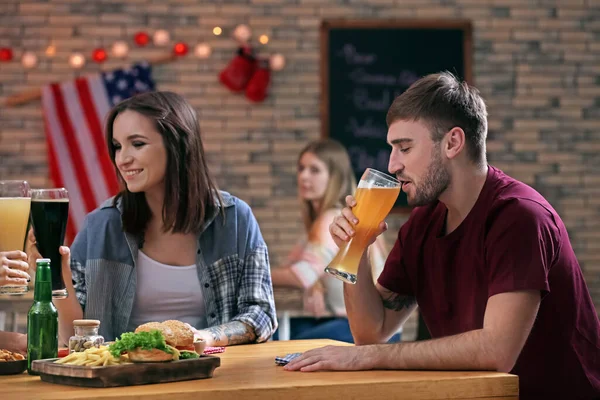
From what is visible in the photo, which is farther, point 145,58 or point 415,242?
point 145,58

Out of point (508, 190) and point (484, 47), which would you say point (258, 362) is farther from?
point (484, 47)

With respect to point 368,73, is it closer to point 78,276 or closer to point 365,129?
point 365,129

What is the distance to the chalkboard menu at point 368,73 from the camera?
6.15 metres

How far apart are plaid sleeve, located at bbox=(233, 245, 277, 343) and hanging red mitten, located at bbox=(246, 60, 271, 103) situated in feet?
10.3

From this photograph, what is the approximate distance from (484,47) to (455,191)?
3.98m

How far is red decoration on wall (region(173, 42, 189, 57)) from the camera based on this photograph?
6043 millimetres

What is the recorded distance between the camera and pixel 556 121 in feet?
20.7

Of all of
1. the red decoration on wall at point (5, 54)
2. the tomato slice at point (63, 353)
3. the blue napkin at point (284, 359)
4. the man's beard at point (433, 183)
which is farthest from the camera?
the red decoration on wall at point (5, 54)

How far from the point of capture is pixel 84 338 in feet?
7.10

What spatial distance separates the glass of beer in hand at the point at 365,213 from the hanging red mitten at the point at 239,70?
374cm

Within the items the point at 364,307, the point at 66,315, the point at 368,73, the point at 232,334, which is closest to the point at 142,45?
the point at 368,73

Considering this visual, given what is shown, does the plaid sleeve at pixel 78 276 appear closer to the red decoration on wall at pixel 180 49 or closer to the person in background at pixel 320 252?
the person in background at pixel 320 252

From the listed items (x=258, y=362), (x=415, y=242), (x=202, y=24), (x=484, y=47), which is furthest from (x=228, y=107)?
(x=258, y=362)

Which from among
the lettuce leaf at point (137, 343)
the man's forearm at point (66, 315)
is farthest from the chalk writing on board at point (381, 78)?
the lettuce leaf at point (137, 343)
